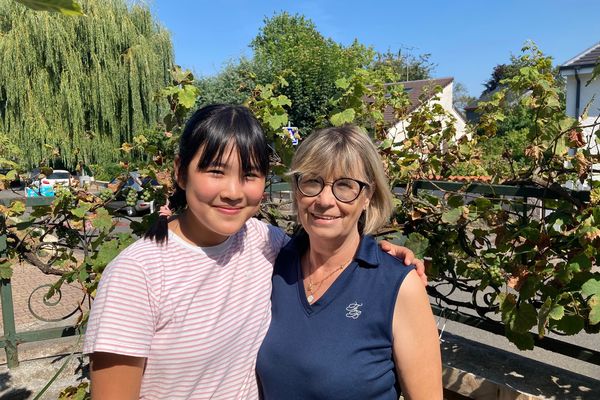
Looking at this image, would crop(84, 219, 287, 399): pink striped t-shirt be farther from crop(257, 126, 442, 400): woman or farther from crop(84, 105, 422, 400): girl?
crop(257, 126, 442, 400): woman

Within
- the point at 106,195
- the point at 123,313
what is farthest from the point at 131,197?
the point at 123,313

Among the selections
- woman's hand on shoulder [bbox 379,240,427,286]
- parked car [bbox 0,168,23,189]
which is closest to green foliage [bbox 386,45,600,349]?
woman's hand on shoulder [bbox 379,240,427,286]

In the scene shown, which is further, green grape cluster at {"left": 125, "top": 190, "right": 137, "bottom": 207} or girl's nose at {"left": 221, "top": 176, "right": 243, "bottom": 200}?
green grape cluster at {"left": 125, "top": 190, "right": 137, "bottom": 207}

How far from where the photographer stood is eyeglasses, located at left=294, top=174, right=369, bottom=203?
1608mm

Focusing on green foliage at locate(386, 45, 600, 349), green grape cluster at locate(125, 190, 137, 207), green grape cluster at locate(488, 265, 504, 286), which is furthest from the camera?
green grape cluster at locate(125, 190, 137, 207)

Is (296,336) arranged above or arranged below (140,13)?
below

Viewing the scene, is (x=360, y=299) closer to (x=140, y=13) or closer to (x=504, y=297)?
(x=504, y=297)

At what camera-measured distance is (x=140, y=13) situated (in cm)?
1814

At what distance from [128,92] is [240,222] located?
17269 millimetres

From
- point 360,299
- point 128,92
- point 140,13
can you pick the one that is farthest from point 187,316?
point 140,13

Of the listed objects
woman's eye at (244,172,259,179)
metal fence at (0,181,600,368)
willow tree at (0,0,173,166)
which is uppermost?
willow tree at (0,0,173,166)

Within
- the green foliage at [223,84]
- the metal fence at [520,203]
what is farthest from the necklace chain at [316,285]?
the green foliage at [223,84]

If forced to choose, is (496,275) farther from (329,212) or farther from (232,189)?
(232,189)

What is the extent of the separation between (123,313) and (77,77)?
17.1 meters
